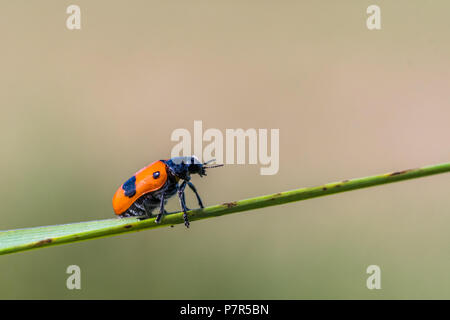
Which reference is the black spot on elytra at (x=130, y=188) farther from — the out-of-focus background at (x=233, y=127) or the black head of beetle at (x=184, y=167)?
the out-of-focus background at (x=233, y=127)

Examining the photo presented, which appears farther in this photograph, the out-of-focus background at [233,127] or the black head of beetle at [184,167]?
the out-of-focus background at [233,127]

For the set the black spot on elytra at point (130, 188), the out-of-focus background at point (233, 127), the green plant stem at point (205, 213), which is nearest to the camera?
the green plant stem at point (205, 213)

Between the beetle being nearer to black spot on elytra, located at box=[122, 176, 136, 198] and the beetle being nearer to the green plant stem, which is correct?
black spot on elytra, located at box=[122, 176, 136, 198]

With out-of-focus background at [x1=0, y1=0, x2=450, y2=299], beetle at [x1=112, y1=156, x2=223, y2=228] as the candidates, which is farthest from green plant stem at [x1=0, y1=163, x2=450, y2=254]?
out-of-focus background at [x1=0, y1=0, x2=450, y2=299]

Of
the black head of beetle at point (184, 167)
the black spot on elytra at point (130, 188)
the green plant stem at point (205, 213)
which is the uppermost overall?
the black head of beetle at point (184, 167)

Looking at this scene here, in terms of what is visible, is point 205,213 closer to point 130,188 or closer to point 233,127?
point 130,188

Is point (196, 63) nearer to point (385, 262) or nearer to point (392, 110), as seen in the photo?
point (392, 110)

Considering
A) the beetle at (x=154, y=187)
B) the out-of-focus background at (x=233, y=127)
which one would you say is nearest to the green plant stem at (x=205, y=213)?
the beetle at (x=154, y=187)

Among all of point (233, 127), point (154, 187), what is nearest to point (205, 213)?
point (154, 187)
